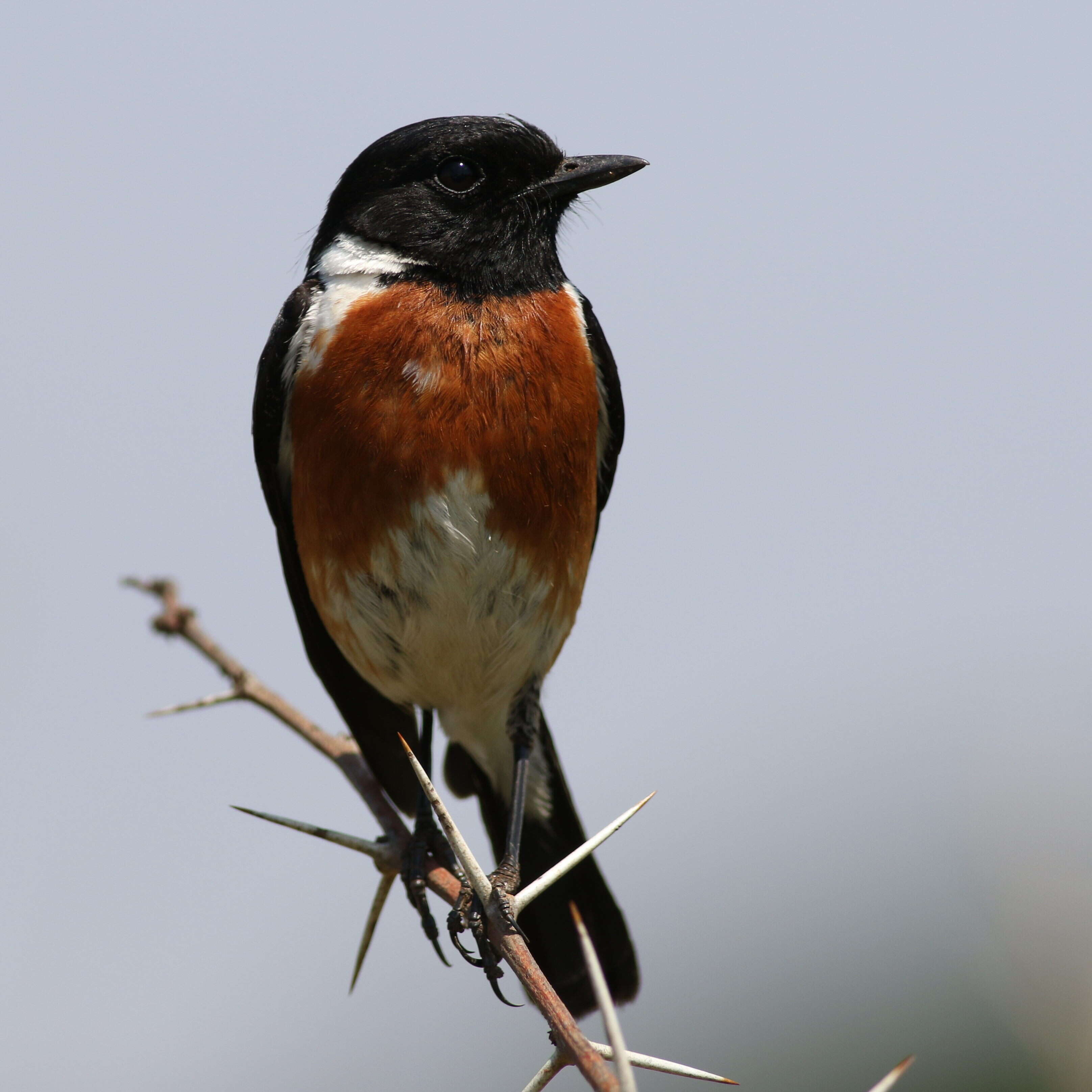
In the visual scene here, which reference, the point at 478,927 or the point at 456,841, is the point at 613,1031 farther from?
the point at 478,927

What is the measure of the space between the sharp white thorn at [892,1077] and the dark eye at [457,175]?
3271mm

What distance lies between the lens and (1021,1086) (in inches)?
184

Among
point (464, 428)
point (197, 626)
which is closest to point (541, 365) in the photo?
point (464, 428)

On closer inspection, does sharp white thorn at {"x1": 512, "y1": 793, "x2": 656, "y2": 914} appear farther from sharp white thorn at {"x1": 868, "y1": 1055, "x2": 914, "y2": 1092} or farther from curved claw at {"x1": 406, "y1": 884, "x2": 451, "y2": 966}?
curved claw at {"x1": 406, "y1": 884, "x2": 451, "y2": 966}

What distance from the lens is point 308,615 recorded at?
4801mm

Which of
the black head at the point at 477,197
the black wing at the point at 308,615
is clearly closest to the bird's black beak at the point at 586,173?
the black head at the point at 477,197

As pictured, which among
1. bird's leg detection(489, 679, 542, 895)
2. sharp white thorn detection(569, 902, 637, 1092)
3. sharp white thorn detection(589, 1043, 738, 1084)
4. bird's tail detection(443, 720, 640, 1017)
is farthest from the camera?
bird's tail detection(443, 720, 640, 1017)

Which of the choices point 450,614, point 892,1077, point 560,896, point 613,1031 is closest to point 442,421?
point 450,614

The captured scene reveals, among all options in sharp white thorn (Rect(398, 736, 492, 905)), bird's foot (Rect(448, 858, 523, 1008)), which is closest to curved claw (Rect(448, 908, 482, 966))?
bird's foot (Rect(448, 858, 523, 1008))

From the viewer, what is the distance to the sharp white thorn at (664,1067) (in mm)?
2182

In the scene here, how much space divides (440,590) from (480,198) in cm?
138

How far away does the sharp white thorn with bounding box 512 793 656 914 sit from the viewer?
2514mm

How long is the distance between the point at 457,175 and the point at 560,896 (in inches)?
110

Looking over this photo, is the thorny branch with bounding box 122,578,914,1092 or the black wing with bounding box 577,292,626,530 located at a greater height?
the black wing with bounding box 577,292,626,530
